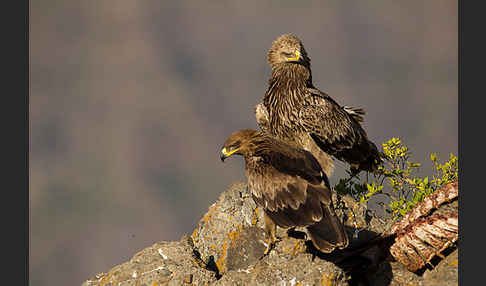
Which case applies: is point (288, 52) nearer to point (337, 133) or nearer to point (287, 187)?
point (337, 133)

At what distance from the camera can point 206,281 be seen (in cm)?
727

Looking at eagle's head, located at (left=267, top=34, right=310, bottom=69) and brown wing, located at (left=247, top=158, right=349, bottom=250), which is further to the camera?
eagle's head, located at (left=267, top=34, right=310, bottom=69)

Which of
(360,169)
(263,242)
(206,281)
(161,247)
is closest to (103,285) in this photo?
(161,247)

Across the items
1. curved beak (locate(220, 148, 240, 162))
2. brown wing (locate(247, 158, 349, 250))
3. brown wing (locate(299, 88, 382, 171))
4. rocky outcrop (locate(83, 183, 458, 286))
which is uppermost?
brown wing (locate(299, 88, 382, 171))

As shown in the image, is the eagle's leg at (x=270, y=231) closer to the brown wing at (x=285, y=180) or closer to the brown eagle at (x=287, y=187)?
the brown eagle at (x=287, y=187)

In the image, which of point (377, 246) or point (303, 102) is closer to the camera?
point (377, 246)

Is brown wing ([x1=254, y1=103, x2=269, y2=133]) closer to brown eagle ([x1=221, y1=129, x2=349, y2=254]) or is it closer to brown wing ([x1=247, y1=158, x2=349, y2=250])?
brown eagle ([x1=221, y1=129, x2=349, y2=254])

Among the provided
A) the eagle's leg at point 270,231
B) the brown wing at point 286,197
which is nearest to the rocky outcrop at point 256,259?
the eagle's leg at point 270,231

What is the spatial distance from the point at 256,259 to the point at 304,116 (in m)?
3.64

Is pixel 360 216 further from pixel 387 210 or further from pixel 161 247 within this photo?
pixel 161 247

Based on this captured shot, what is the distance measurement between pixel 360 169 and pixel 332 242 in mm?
4560

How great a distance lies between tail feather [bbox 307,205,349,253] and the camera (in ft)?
21.1

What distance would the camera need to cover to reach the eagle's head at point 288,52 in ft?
32.9

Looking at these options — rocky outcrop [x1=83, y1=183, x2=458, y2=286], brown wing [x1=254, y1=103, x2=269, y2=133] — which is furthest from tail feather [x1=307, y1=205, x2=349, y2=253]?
brown wing [x1=254, y1=103, x2=269, y2=133]
